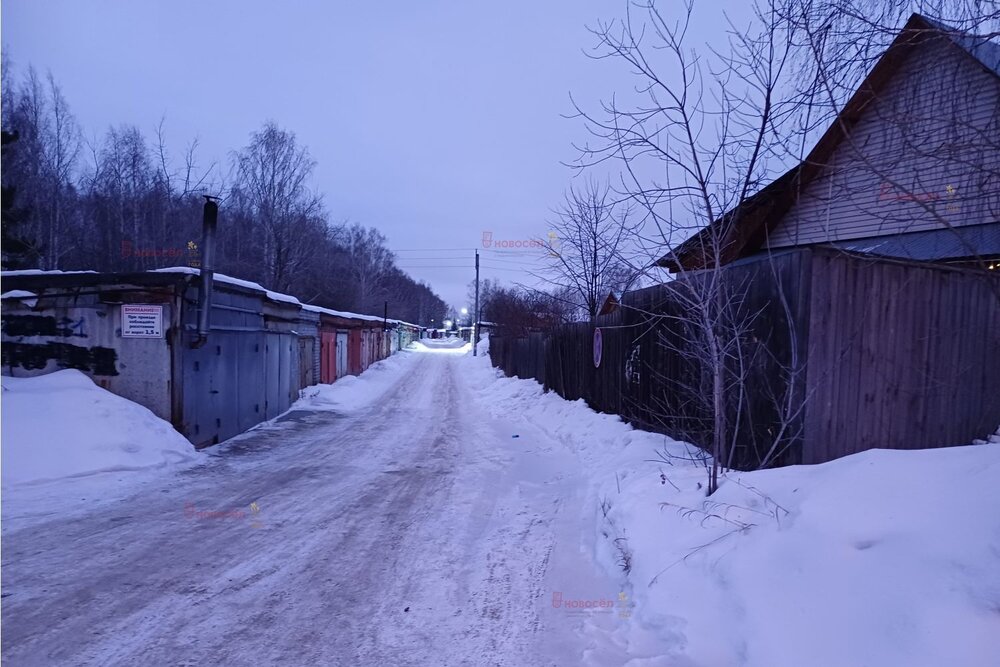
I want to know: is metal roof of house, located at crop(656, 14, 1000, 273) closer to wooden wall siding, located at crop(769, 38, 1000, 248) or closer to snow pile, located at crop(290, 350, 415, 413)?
wooden wall siding, located at crop(769, 38, 1000, 248)

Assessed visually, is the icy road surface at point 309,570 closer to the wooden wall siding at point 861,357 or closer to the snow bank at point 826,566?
the snow bank at point 826,566

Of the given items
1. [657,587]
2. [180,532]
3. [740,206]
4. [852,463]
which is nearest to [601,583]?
[657,587]

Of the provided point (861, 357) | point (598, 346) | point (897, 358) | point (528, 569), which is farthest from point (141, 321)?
point (897, 358)

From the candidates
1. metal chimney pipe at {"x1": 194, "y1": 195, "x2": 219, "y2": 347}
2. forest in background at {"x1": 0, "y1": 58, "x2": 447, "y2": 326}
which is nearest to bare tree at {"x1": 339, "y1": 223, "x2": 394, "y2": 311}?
forest in background at {"x1": 0, "y1": 58, "x2": 447, "y2": 326}

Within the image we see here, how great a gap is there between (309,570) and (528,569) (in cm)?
187

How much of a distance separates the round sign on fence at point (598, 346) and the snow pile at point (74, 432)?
7499 mm

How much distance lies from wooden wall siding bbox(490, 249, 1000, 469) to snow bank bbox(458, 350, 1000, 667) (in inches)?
46.9

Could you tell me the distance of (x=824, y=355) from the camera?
5551 mm

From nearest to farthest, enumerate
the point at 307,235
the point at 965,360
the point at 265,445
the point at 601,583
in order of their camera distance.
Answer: the point at 601,583, the point at 965,360, the point at 265,445, the point at 307,235

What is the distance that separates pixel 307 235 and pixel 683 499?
2878cm

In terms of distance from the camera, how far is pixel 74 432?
8.05 m

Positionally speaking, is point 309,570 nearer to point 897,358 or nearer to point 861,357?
point 861,357

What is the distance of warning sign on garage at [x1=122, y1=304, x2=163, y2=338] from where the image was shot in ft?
31.4

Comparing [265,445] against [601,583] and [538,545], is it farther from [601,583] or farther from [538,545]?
[601,583]
